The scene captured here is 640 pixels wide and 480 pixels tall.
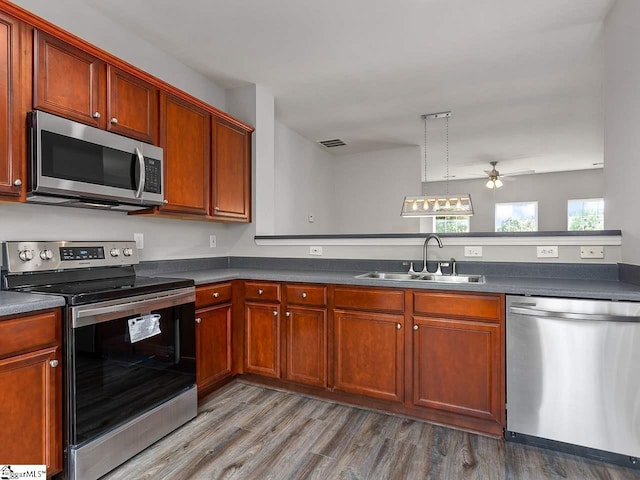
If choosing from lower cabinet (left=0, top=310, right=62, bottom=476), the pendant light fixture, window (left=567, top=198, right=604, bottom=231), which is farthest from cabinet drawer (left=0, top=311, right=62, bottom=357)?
window (left=567, top=198, right=604, bottom=231)

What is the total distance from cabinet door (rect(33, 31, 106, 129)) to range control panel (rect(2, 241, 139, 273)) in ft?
2.36

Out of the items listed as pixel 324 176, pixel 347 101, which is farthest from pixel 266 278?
pixel 324 176

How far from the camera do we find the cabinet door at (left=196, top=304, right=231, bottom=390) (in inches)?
98.3

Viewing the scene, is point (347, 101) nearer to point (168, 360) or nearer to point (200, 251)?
point (200, 251)

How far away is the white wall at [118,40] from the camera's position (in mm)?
2182

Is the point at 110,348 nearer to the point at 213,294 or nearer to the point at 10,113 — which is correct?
the point at 213,294

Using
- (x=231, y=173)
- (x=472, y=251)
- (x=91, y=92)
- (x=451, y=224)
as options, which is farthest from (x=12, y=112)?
(x=451, y=224)

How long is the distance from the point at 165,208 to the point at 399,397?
6.61 ft

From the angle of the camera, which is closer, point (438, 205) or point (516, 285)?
point (516, 285)

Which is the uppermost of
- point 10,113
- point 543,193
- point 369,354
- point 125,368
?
point 543,193

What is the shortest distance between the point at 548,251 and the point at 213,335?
240cm

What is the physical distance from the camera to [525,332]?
1.99m

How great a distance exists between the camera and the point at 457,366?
7.11ft

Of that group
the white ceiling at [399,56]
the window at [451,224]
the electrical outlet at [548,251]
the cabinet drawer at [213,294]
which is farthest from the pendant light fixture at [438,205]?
the window at [451,224]
